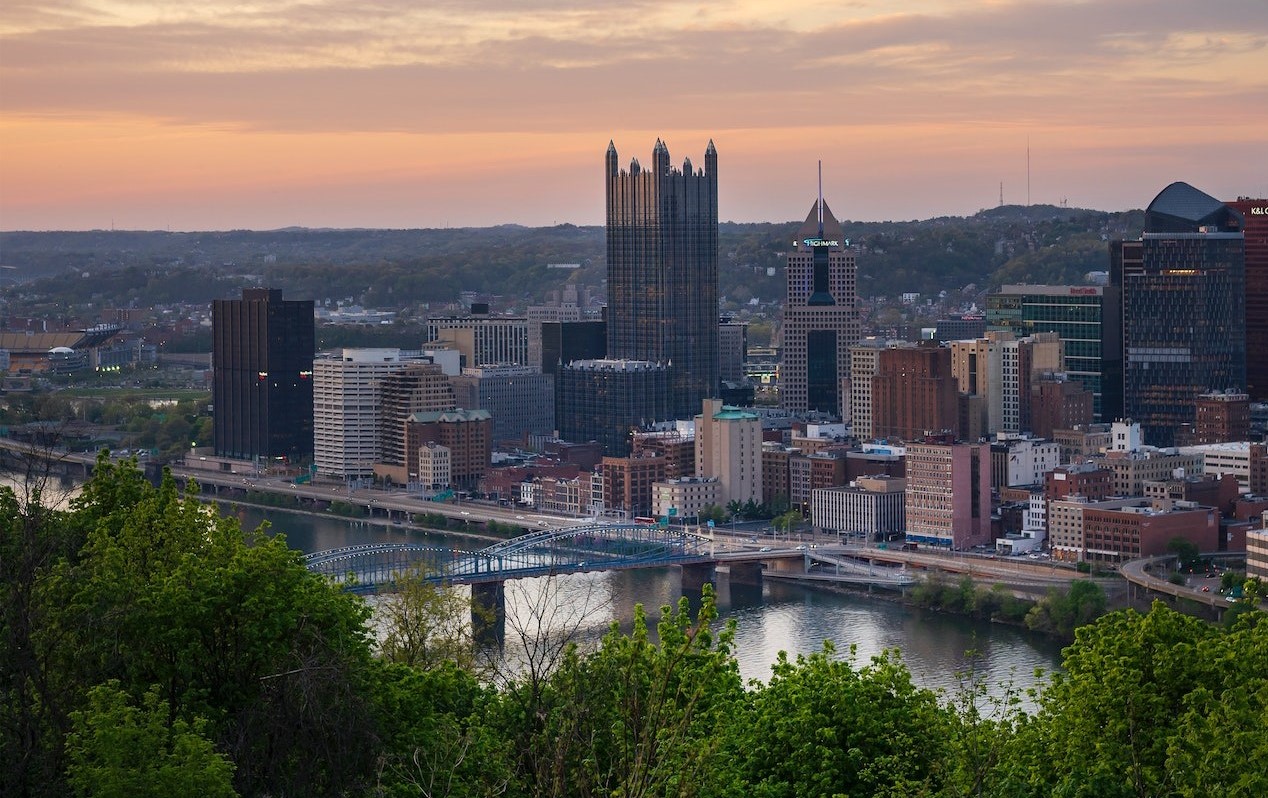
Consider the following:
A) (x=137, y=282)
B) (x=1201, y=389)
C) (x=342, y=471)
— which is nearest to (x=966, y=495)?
(x=1201, y=389)

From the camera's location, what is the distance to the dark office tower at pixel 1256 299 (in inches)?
1708

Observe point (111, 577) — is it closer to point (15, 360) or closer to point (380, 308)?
point (15, 360)

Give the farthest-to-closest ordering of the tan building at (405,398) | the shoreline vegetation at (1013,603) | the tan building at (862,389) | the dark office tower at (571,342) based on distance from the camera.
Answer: the dark office tower at (571,342) → the tan building at (405,398) → the tan building at (862,389) → the shoreline vegetation at (1013,603)

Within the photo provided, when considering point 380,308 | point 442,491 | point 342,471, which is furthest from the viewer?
point 380,308

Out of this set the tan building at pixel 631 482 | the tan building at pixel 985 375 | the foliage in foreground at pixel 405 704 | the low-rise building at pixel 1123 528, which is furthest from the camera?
the tan building at pixel 985 375

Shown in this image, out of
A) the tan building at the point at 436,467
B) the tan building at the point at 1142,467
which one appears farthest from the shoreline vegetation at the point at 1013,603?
the tan building at the point at 436,467

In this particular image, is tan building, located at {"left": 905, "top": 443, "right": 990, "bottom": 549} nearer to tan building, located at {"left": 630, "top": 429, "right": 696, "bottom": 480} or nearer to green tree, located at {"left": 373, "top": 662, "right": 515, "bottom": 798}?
tan building, located at {"left": 630, "top": 429, "right": 696, "bottom": 480}

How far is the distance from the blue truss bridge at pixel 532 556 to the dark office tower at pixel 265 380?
44.2ft

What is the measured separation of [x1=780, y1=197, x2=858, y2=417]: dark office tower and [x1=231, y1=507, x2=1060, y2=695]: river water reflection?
663 inches

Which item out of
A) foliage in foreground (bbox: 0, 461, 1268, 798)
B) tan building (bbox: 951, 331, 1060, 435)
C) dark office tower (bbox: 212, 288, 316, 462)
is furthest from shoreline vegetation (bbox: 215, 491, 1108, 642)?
dark office tower (bbox: 212, 288, 316, 462)

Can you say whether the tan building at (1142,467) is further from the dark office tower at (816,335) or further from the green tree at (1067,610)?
the dark office tower at (816,335)

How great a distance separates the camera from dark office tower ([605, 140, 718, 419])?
151 feet

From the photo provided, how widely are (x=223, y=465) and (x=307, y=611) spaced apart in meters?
34.8

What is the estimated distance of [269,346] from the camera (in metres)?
45.3
